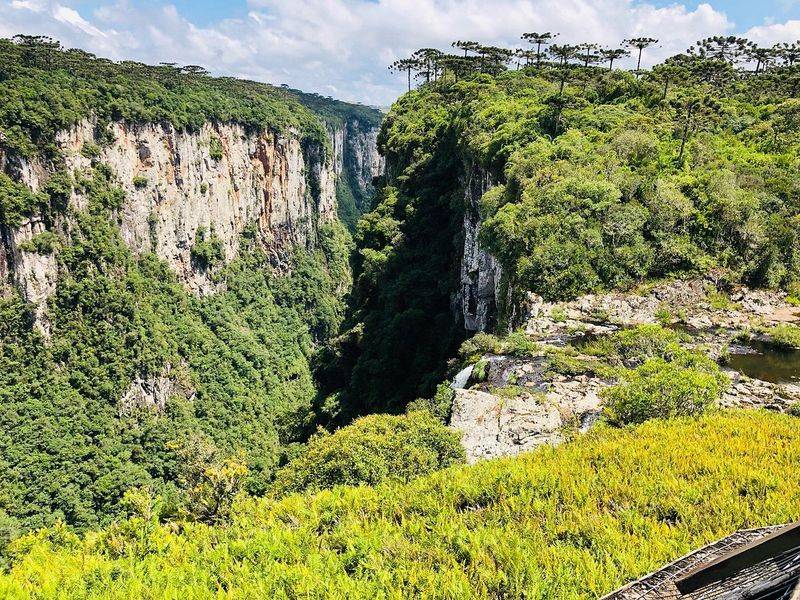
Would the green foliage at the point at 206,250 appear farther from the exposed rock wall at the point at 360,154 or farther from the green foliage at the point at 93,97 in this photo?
the exposed rock wall at the point at 360,154

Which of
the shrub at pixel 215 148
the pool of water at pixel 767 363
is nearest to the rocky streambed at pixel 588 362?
the pool of water at pixel 767 363

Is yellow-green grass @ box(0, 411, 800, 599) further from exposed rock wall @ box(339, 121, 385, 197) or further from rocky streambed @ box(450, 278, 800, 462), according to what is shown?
exposed rock wall @ box(339, 121, 385, 197)


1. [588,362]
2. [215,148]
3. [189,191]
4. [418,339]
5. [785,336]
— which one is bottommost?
[418,339]

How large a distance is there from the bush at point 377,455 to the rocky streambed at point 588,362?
1041mm

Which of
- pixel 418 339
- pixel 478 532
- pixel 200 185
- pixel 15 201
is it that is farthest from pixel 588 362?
pixel 200 185

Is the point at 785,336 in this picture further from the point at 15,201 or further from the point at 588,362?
the point at 15,201

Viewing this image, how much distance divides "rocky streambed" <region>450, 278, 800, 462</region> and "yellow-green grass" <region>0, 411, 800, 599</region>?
3549 mm

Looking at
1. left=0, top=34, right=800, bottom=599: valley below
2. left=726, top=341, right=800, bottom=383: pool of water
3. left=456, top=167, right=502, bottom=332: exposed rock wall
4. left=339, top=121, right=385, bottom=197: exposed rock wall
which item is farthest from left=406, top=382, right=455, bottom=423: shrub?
left=339, top=121, right=385, bottom=197: exposed rock wall

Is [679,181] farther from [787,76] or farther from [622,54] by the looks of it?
[622,54]

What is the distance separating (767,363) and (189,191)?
224ft

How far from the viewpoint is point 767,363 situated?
563 inches

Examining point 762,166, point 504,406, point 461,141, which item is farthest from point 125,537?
point 461,141

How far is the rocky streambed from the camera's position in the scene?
1177cm

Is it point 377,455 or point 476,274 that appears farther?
point 476,274
